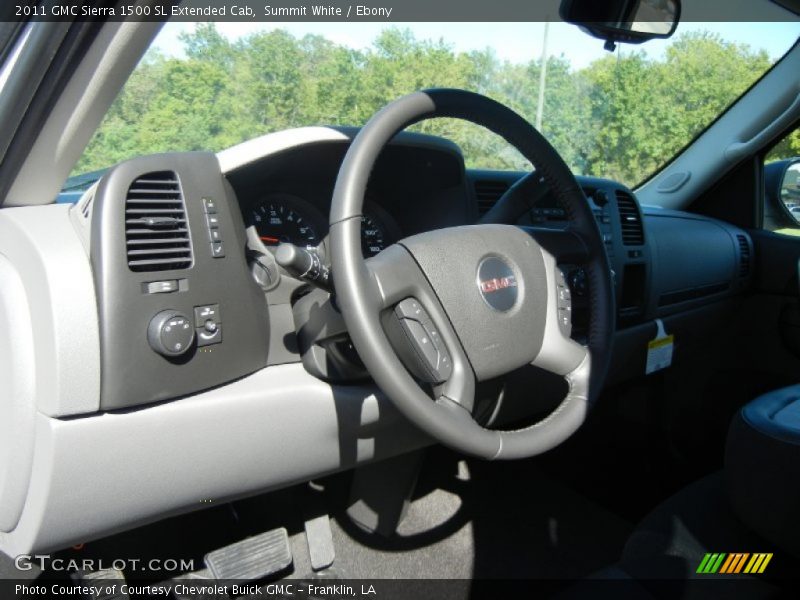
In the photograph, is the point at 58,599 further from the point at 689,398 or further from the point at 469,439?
the point at 689,398

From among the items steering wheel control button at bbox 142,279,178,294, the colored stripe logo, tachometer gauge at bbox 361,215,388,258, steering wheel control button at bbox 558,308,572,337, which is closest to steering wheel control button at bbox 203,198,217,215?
steering wheel control button at bbox 142,279,178,294

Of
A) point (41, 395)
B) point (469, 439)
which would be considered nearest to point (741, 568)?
point (469, 439)

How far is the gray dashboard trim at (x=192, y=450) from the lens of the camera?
137cm

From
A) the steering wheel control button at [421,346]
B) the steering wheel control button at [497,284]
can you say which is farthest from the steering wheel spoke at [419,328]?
the steering wheel control button at [497,284]

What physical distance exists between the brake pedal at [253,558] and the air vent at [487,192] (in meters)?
1.19

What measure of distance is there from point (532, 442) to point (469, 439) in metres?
0.17

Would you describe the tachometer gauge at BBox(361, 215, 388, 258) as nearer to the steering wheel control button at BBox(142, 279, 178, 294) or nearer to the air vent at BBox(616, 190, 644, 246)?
the steering wheel control button at BBox(142, 279, 178, 294)

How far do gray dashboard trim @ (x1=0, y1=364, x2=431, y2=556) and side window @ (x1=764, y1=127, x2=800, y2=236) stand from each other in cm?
232

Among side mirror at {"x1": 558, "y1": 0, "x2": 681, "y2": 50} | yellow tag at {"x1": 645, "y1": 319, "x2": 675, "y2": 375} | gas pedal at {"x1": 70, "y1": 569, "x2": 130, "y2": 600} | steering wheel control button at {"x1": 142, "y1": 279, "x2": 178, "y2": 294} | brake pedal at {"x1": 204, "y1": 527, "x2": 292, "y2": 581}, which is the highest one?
side mirror at {"x1": 558, "y1": 0, "x2": 681, "y2": 50}

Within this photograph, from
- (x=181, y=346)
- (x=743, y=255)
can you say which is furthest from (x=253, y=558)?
(x=743, y=255)

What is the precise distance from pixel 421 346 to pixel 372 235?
29.0 inches

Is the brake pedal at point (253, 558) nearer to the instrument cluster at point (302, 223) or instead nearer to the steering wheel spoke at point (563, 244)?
the instrument cluster at point (302, 223)

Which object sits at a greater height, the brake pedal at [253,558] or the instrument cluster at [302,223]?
the instrument cluster at [302,223]

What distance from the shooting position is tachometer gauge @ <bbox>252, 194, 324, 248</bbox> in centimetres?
175
